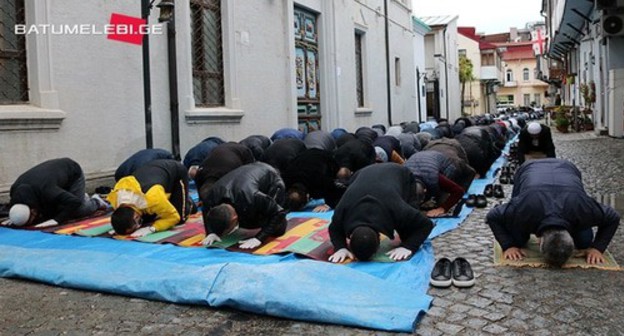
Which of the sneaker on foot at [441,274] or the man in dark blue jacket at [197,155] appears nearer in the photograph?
the sneaker on foot at [441,274]

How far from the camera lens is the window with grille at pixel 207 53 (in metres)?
11.4

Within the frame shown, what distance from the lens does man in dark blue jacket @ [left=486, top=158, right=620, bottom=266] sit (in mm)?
4742

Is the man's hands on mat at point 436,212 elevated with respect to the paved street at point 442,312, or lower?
elevated

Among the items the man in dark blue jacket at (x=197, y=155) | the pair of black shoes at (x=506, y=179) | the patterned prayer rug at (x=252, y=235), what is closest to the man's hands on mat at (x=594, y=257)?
the patterned prayer rug at (x=252, y=235)

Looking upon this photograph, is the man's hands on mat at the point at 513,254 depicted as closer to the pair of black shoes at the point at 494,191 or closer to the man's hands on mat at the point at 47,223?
the pair of black shoes at the point at 494,191

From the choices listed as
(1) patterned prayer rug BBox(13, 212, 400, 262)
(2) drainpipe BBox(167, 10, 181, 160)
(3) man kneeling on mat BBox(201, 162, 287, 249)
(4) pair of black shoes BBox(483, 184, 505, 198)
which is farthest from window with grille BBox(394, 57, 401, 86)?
(3) man kneeling on mat BBox(201, 162, 287, 249)

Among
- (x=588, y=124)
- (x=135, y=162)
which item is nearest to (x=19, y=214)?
(x=135, y=162)

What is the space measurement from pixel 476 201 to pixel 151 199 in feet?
13.6

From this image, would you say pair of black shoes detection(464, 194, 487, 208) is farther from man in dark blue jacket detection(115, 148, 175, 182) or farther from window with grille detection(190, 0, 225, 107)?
window with grille detection(190, 0, 225, 107)

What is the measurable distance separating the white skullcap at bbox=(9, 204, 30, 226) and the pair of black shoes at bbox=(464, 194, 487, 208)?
209 inches

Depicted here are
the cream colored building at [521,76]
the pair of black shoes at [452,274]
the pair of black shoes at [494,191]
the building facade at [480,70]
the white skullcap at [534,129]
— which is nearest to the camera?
the pair of black shoes at [452,274]

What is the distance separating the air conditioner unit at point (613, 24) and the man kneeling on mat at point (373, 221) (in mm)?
14241

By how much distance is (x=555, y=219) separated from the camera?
187 inches

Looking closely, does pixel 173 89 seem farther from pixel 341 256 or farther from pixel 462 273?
pixel 462 273
